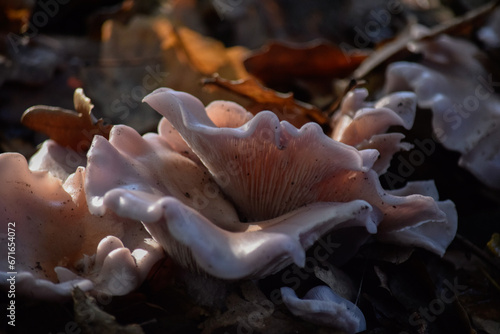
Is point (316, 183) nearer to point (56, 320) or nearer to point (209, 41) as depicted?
point (56, 320)

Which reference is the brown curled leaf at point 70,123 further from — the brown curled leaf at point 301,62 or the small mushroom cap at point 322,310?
the brown curled leaf at point 301,62

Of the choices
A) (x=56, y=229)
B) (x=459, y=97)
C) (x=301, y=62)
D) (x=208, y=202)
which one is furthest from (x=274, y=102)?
(x=56, y=229)

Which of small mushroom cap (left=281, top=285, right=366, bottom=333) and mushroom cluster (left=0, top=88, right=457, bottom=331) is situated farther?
small mushroom cap (left=281, top=285, right=366, bottom=333)

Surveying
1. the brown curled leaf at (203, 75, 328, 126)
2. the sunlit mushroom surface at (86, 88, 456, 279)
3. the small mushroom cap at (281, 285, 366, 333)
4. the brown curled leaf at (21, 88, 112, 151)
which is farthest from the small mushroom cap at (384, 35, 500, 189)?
the brown curled leaf at (21, 88, 112, 151)

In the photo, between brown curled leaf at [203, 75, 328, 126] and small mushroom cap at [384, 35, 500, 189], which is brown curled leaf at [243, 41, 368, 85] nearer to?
small mushroom cap at [384, 35, 500, 189]

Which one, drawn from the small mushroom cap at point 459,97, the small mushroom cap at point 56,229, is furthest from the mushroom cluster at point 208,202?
the small mushroom cap at point 459,97

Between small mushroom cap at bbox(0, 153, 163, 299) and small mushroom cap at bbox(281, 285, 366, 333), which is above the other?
small mushroom cap at bbox(0, 153, 163, 299)

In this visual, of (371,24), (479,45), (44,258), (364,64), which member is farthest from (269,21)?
(44,258)

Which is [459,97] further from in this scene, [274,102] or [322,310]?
[322,310]
